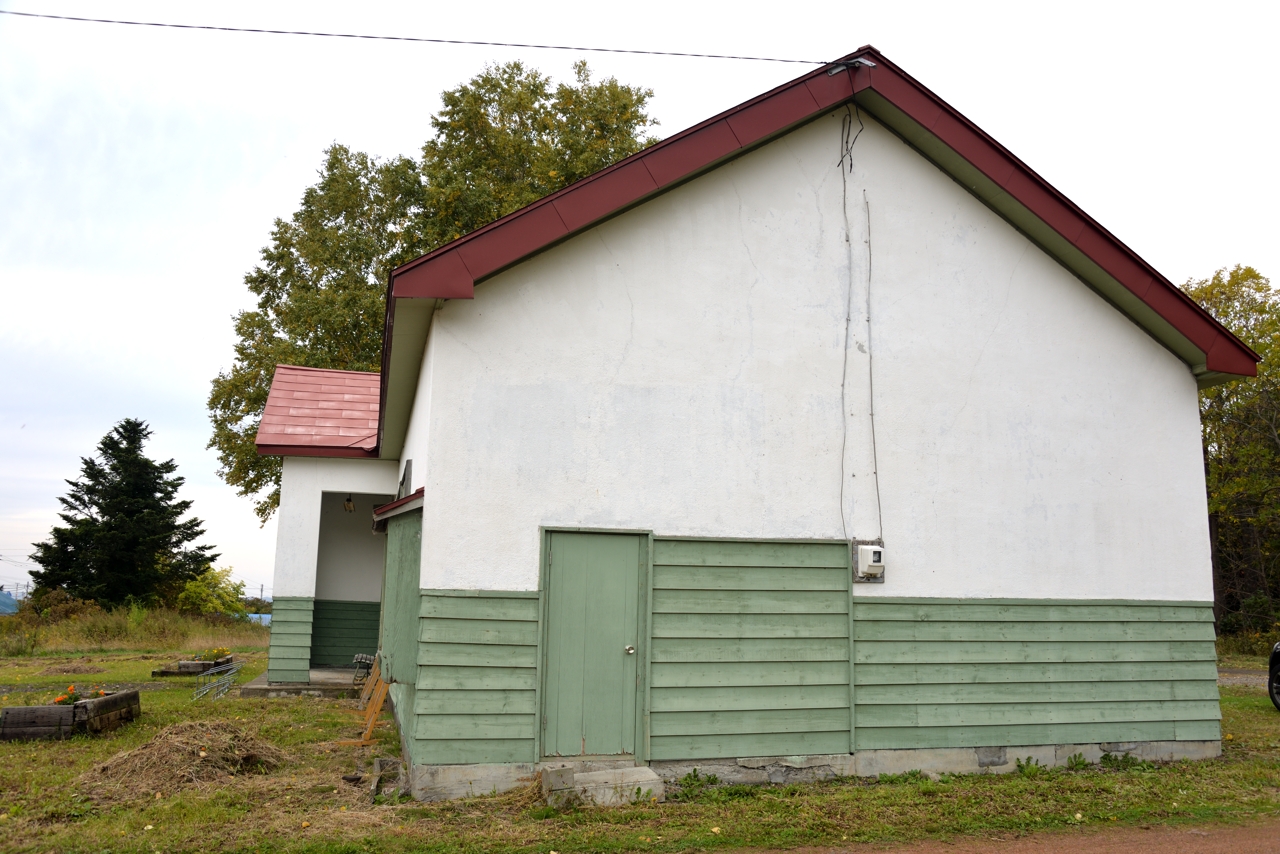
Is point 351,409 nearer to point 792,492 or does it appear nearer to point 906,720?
point 792,492

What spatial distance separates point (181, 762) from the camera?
8133mm

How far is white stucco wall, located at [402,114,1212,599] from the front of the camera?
816 centimetres

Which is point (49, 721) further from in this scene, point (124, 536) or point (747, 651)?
point (124, 536)

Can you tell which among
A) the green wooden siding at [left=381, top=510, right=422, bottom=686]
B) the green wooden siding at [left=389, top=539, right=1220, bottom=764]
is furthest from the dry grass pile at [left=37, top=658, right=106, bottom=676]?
the green wooden siding at [left=389, top=539, right=1220, bottom=764]

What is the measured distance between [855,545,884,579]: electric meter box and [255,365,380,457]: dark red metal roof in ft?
27.8

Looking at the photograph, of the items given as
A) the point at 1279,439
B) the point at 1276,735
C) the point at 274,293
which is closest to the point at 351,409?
the point at 1276,735

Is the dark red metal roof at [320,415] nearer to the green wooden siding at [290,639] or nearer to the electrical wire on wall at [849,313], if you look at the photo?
the green wooden siding at [290,639]

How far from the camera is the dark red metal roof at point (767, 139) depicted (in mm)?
7824

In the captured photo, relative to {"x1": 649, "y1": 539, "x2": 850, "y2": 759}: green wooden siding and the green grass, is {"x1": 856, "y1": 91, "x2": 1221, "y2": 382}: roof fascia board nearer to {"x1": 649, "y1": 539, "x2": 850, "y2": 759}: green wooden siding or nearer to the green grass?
{"x1": 649, "y1": 539, "x2": 850, "y2": 759}: green wooden siding

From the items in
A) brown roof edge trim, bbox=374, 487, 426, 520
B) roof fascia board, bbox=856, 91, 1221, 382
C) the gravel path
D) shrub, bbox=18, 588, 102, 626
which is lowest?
the gravel path

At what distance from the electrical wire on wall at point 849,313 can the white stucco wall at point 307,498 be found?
330 inches

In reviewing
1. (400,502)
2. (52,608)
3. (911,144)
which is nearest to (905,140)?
(911,144)

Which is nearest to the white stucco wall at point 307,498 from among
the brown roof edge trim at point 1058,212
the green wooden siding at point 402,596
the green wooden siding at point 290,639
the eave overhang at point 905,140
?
the green wooden siding at point 290,639

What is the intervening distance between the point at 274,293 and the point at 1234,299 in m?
30.8
